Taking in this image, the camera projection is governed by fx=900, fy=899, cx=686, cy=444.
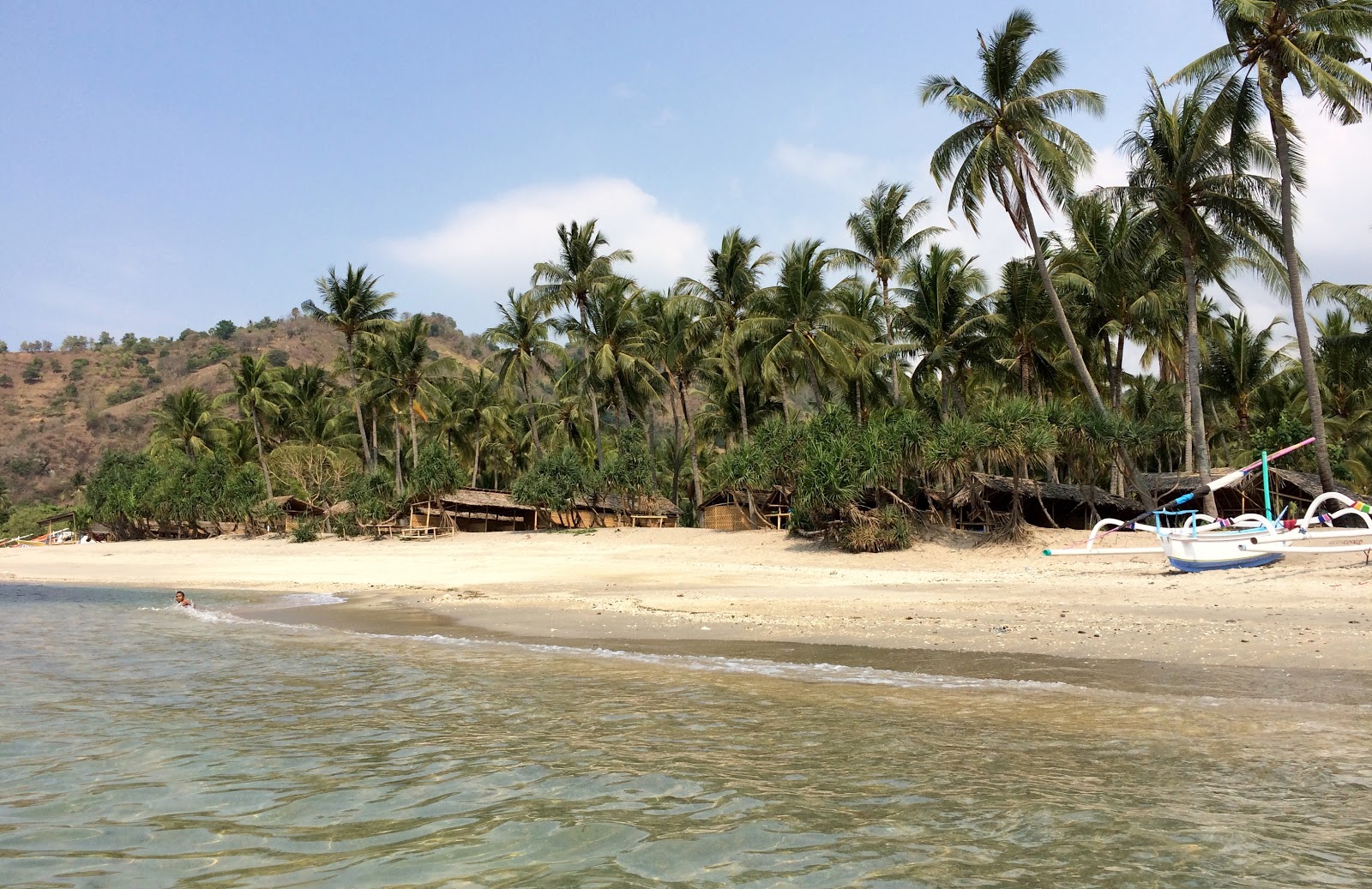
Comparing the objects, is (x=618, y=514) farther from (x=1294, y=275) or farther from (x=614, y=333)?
(x=1294, y=275)

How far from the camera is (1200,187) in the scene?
928 inches

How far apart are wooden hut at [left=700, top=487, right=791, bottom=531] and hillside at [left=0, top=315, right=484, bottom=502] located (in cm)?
5286

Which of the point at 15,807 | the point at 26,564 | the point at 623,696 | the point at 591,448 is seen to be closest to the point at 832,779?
the point at 623,696

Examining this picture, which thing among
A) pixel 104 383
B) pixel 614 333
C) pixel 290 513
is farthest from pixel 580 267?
pixel 104 383

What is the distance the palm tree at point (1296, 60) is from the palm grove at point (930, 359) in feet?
0.21

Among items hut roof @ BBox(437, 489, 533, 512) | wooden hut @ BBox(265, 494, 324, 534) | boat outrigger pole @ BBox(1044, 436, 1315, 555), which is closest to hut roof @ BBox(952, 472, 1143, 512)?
boat outrigger pole @ BBox(1044, 436, 1315, 555)

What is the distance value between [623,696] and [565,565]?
55.2ft

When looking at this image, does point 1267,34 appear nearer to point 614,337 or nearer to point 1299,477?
point 1299,477

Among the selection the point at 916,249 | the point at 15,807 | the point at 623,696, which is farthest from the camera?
the point at 916,249

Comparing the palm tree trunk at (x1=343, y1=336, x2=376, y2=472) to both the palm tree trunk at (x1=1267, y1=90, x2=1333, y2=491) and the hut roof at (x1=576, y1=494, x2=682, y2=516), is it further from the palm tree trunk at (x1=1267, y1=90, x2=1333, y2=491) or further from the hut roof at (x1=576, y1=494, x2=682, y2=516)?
the palm tree trunk at (x1=1267, y1=90, x2=1333, y2=491)

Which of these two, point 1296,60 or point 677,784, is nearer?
point 677,784

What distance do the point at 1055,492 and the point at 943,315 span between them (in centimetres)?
850

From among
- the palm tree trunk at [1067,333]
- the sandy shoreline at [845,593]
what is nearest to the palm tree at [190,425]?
the sandy shoreline at [845,593]

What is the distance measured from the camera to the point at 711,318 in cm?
3866
